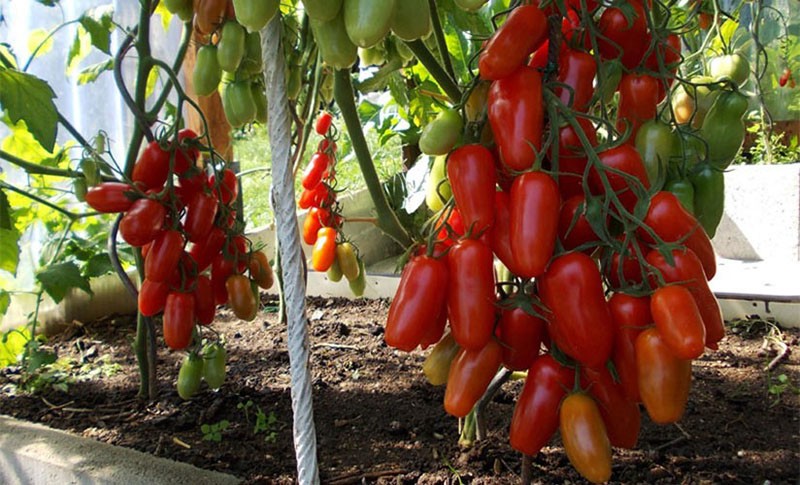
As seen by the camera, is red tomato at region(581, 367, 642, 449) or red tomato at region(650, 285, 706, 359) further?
red tomato at region(581, 367, 642, 449)

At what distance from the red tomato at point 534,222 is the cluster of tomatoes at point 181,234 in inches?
28.7

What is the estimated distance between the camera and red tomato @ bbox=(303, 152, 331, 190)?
2059mm

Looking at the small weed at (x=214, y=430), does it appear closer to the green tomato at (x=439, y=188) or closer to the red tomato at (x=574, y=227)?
the green tomato at (x=439, y=188)

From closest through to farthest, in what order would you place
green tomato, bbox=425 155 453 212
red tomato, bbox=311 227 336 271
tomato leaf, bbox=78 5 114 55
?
green tomato, bbox=425 155 453 212, tomato leaf, bbox=78 5 114 55, red tomato, bbox=311 227 336 271

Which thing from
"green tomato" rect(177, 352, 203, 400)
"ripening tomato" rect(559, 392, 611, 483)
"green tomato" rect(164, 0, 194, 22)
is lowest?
"green tomato" rect(177, 352, 203, 400)

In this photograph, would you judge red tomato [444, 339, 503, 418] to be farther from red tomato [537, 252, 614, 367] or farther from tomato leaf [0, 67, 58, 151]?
tomato leaf [0, 67, 58, 151]

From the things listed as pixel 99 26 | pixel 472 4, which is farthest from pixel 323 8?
pixel 99 26

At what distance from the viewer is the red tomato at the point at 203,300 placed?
134 cm

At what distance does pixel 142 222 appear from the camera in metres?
1.20

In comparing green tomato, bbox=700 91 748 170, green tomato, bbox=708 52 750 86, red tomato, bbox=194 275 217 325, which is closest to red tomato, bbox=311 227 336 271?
red tomato, bbox=194 275 217 325

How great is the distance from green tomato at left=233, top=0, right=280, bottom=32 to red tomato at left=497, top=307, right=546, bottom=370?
0.37m

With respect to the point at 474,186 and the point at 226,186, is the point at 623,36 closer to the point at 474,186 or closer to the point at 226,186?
the point at 474,186

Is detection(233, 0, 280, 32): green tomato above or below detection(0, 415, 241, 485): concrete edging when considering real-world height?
above

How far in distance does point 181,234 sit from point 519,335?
0.74 meters
